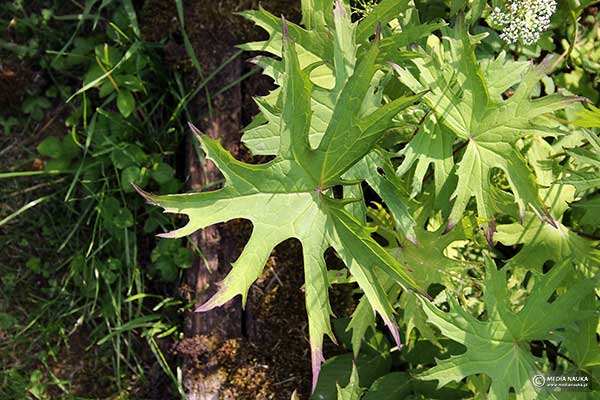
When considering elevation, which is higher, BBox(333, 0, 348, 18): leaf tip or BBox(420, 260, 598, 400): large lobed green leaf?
BBox(333, 0, 348, 18): leaf tip

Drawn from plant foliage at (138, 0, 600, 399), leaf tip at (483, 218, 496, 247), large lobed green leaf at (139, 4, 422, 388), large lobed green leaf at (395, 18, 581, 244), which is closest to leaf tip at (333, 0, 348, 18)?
plant foliage at (138, 0, 600, 399)

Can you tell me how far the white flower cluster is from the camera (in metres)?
1.67

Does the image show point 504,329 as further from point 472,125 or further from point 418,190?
point 472,125

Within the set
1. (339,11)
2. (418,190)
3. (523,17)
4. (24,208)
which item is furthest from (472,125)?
(24,208)

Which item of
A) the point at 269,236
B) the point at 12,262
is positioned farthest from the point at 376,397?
the point at 12,262

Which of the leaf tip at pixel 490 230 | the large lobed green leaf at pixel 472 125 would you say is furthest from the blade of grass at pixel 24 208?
the leaf tip at pixel 490 230

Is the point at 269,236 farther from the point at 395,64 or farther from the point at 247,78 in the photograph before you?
the point at 247,78

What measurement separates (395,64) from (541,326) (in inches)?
32.0

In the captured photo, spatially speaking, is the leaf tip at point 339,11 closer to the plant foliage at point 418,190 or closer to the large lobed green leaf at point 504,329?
the plant foliage at point 418,190

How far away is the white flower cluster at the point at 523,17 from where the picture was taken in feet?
5.48

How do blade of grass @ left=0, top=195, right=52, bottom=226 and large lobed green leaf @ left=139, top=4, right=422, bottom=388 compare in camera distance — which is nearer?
large lobed green leaf @ left=139, top=4, right=422, bottom=388

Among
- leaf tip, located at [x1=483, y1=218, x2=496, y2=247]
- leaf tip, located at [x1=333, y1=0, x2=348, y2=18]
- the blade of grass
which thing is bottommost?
the blade of grass

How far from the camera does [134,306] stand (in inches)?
99.9

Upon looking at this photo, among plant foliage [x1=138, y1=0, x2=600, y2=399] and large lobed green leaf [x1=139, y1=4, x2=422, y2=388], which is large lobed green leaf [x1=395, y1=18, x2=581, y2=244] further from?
large lobed green leaf [x1=139, y1=4, x2=422, y2=388]
